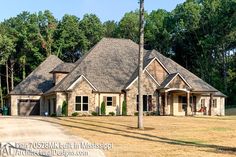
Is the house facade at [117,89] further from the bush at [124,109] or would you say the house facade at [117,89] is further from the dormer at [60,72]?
the bush at [124,109]

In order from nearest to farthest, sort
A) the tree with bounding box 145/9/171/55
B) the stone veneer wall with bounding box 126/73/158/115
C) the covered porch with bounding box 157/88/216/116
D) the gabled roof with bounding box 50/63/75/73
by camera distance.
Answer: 1. the stone veneer wall with bounding box 126/73/158/115
2. the covered porch with bounding box 157/88/216/116
3. the gabled roof with bounding box 50/63/75/73
4. the tree with bounding box 145/9/171/55

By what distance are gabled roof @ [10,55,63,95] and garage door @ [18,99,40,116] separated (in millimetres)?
1258

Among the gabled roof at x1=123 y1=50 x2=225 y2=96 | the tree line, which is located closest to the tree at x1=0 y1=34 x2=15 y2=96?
the tree line

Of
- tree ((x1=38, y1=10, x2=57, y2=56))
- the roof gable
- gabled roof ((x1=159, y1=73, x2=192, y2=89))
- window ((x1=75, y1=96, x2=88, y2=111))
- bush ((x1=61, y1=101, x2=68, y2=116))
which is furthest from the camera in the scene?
tree ((x1=38, y1=10, x2=57, y2=56))

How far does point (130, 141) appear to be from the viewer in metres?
18.1

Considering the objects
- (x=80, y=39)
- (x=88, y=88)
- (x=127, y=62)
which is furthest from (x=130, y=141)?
(x=80, y=39)

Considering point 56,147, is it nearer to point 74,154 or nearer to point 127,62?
point 74,154

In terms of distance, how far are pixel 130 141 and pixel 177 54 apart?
6203 cm

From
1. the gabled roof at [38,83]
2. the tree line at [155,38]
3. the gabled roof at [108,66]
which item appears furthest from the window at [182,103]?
the tree line at [155,38]

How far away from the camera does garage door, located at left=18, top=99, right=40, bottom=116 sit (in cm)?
5142

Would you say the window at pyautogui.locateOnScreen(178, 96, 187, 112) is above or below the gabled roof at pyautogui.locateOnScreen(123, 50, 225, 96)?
below

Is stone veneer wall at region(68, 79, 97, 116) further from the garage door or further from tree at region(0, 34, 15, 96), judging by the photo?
tree at region(0, 34, 15, 96)

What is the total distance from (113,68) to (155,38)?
3109cm

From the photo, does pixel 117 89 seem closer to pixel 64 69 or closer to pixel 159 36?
pixel 64 69
